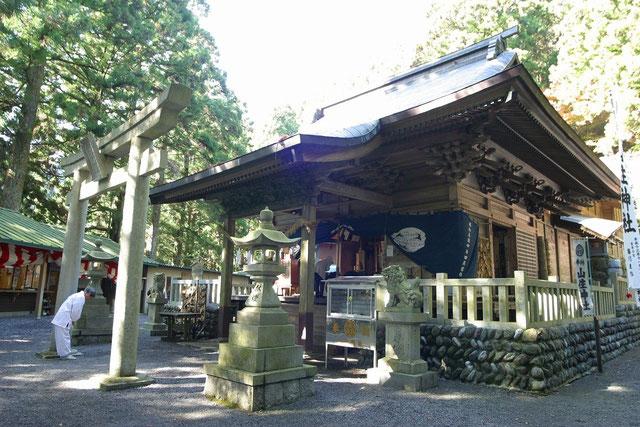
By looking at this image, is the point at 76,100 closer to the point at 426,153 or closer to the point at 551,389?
the point at 426,153

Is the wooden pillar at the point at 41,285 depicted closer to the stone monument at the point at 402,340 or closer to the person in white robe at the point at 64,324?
the person in white robe at the point at 64,324

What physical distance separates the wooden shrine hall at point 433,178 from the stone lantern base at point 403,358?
2432 millimetres

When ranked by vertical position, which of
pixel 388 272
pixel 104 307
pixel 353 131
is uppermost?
pixel 353 131

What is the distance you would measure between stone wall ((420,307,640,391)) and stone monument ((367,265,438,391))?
650mm

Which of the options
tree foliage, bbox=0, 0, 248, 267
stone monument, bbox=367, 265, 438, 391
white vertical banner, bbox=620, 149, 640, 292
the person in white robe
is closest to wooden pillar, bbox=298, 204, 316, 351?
stone monument, bbox=367, 265, 438, 391

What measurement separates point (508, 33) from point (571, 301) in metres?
7.66

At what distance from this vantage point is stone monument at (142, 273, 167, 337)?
40.4 ft

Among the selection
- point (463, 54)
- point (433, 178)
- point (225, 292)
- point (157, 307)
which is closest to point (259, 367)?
point (225, 292)

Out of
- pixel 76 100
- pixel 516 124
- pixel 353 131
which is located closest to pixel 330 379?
pixel 353 131

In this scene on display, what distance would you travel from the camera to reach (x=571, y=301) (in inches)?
311

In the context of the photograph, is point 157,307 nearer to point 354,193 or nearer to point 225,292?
point 225,292

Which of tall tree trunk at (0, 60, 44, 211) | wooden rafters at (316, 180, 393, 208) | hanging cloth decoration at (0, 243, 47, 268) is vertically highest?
tall tree trunk at (0, 60, 44, 211)

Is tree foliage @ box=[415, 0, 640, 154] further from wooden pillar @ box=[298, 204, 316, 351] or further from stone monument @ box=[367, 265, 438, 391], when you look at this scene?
stone monument @ box=[367, 265, 438, 391]

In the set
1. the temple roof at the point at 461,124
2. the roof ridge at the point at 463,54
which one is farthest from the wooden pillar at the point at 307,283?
the roof ridge at the point at 463,54
